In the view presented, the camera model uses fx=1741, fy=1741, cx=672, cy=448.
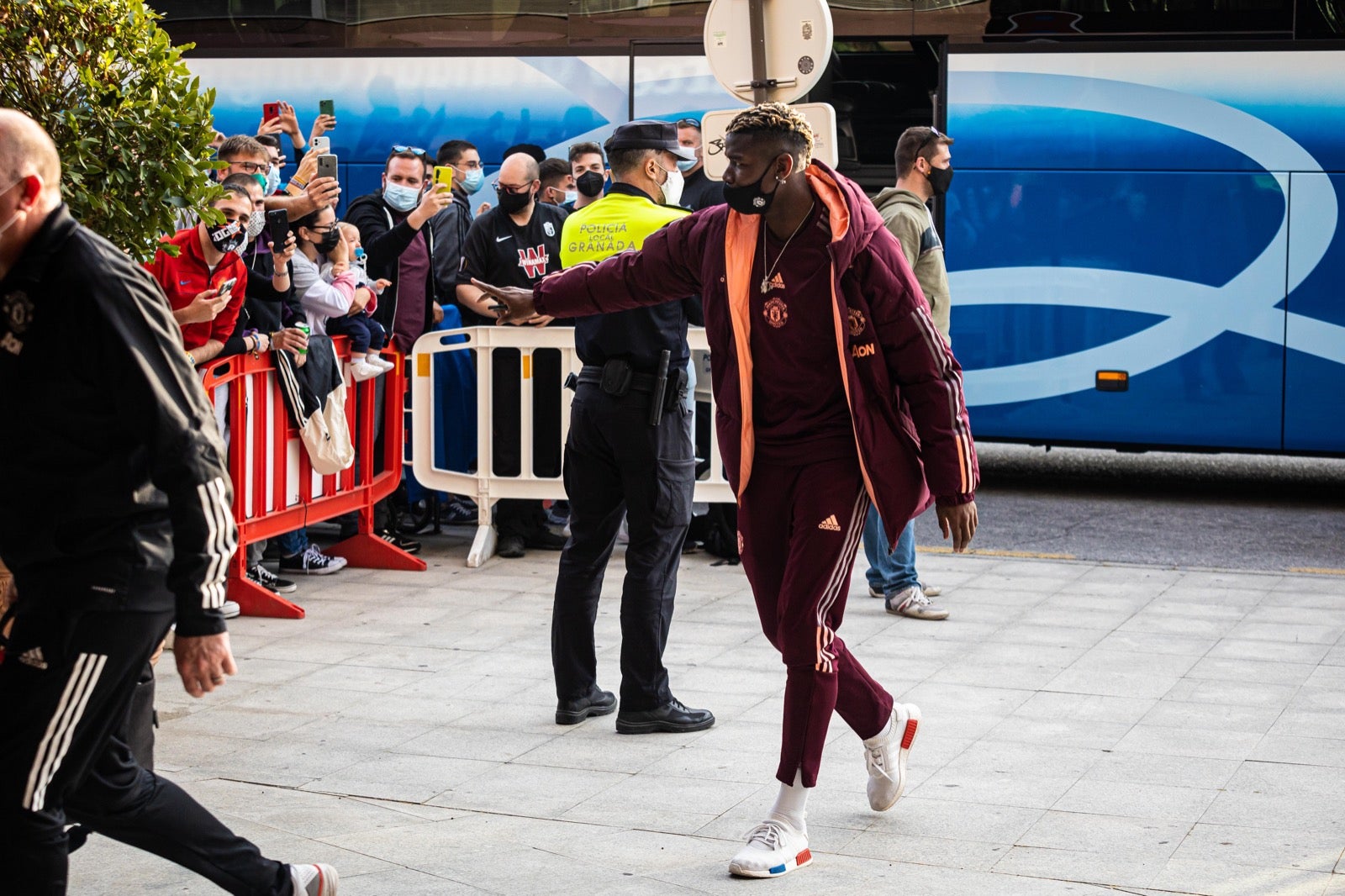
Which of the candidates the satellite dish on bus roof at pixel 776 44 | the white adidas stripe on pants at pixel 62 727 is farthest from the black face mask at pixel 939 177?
the white adidas stripe on pants at pixel 62 727

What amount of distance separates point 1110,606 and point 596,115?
567 cm

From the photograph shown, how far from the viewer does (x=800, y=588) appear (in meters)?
4.86

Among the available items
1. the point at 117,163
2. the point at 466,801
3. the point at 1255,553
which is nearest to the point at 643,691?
the point at 466,801

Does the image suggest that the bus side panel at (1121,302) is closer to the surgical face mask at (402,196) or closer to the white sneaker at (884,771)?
the surgical face mask at (402,196)

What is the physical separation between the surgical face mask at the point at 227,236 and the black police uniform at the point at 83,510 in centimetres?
388

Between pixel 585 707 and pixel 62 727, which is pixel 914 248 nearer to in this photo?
pixel 585 707

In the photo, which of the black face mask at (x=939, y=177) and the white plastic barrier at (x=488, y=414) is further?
the white plastic barrier at (x=488, y=414)

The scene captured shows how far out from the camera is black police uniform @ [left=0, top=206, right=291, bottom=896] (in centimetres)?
331

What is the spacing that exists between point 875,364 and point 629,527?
1.74 m

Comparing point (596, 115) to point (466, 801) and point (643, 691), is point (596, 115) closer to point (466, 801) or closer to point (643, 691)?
point (643, 691)

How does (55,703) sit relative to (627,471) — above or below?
above

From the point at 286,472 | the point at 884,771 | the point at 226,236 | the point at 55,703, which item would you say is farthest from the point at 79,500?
the point at 286,472

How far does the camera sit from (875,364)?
4.82m

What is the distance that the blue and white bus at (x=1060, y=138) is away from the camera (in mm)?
11234
